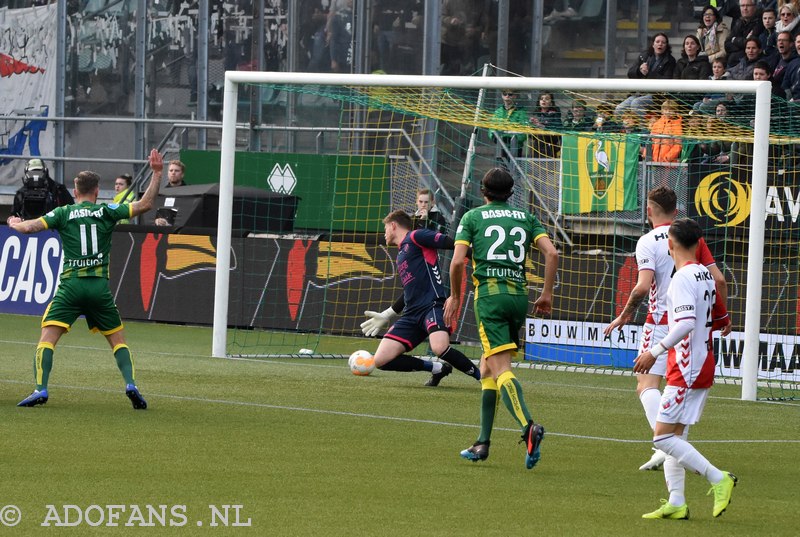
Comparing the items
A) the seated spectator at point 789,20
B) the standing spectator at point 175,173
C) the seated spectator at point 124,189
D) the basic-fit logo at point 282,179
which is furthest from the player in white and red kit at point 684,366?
the basic-fit logo at point 282,179

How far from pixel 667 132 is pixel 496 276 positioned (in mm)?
9922

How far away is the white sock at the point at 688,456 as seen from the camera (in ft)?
A: 24.7

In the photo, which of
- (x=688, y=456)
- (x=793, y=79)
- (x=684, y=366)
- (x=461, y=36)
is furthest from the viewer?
(x=461, y=36)

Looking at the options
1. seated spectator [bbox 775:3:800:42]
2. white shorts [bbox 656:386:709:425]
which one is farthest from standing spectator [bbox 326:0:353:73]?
white shorts [bbox 656:386:709:425]

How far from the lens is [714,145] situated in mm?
18594

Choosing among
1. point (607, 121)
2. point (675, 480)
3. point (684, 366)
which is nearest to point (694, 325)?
point (684, 366)

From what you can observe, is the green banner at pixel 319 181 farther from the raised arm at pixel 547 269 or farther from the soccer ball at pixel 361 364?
the raised arm at pixel 547 269

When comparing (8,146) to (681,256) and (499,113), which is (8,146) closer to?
(499,113)

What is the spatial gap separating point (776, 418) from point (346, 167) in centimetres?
1046

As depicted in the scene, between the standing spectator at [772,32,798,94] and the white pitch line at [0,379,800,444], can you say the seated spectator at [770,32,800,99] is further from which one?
the white pitch line at [0,379,800,444]

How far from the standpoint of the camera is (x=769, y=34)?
20.0 meters

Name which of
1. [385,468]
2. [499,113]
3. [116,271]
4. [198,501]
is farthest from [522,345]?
[198,501]

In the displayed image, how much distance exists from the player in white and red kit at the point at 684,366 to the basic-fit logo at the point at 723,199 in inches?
402

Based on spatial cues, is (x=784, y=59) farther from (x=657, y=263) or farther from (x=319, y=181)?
(x=657, y=263)
